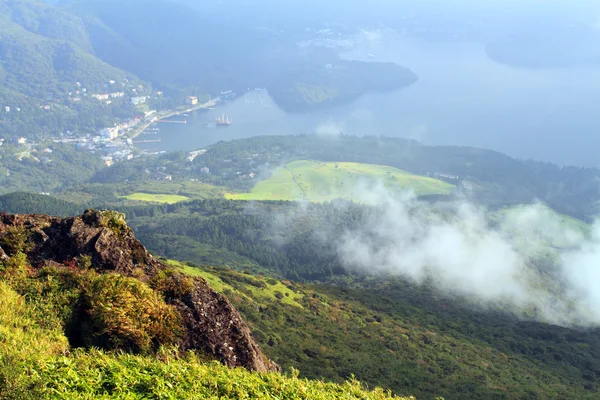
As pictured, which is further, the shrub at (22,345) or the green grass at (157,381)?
the green grass at (157,381)

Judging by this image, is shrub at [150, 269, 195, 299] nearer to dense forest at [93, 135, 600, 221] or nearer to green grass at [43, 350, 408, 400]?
green grass at [43, 350, 408, 400]

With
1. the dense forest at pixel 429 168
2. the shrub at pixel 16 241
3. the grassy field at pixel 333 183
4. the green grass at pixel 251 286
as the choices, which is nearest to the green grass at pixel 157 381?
the shrub at pixel 16 241

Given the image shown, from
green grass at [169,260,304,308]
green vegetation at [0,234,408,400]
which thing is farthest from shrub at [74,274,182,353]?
green grass at [169,260,304,308]

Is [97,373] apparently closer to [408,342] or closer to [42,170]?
[408,342]

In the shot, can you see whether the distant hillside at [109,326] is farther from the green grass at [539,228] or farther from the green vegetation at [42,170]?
the green vegetation at [42,170]

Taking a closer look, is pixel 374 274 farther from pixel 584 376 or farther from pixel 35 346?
pixel 35 346

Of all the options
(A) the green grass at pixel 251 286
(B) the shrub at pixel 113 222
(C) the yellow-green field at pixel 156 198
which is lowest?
(A) the green grass at pixel 251 286

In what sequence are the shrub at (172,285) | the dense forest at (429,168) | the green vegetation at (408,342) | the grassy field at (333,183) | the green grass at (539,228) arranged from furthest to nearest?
1. the dense forest at (429,168)
2. the grassy field at (333,183)
3. the green grass at (539,228)
4. the green vegetation at (408,342)
5. the shrub at (172,285)

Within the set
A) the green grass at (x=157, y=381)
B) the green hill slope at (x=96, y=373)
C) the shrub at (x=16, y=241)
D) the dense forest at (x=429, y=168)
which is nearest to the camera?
the green hill slope at (x=96, y=373)
